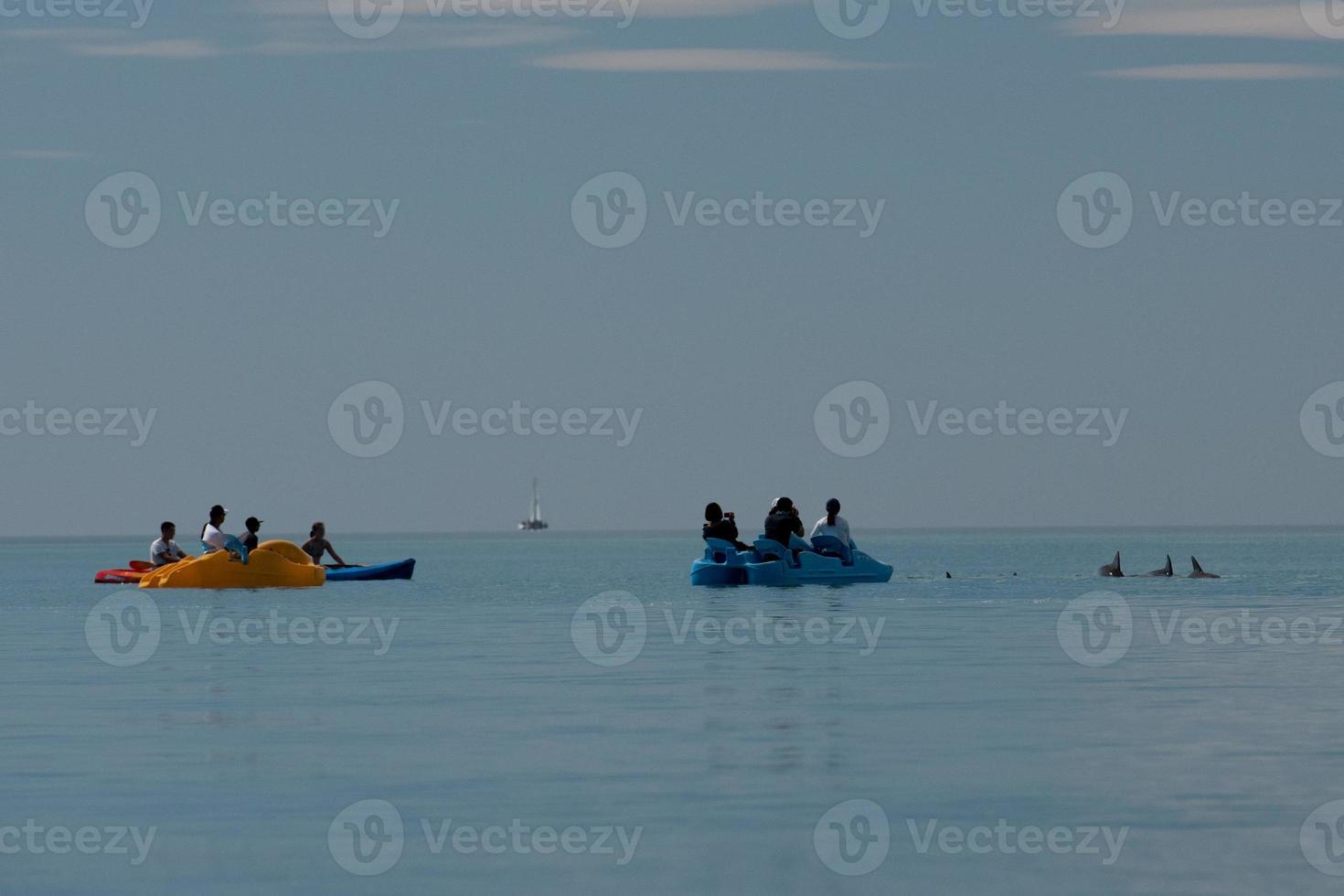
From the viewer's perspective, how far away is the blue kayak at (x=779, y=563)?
39031 millimetres

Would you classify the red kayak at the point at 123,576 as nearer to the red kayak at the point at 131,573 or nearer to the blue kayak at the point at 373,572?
the red kayak at the point at 131,573

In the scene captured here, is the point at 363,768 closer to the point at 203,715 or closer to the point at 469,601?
the point at 203,715

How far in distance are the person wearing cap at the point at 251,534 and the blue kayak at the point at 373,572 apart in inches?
164

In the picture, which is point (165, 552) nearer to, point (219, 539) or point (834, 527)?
point (219, 539)

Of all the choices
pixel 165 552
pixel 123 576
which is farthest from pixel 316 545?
pixel 123 576

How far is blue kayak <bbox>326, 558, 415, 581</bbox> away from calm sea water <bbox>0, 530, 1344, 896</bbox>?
18118mm

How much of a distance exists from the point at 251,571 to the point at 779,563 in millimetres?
10339

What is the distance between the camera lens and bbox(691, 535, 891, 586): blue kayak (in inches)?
1537

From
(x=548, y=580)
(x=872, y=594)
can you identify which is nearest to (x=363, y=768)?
(x=872, y=594)

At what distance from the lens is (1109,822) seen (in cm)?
1138

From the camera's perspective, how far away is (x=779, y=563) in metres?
39.0

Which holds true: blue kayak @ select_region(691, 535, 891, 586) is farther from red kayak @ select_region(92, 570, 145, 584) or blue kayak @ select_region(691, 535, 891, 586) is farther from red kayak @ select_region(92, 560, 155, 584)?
red kayak @ select_region(92, 560, 155, 584)

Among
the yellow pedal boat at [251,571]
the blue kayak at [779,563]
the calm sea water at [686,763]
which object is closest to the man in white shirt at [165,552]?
the yellow pedal boat at [251,571]

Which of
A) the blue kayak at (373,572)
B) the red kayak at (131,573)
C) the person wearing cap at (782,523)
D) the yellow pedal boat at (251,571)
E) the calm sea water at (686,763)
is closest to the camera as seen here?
→ the calm sea water at (686,763)
